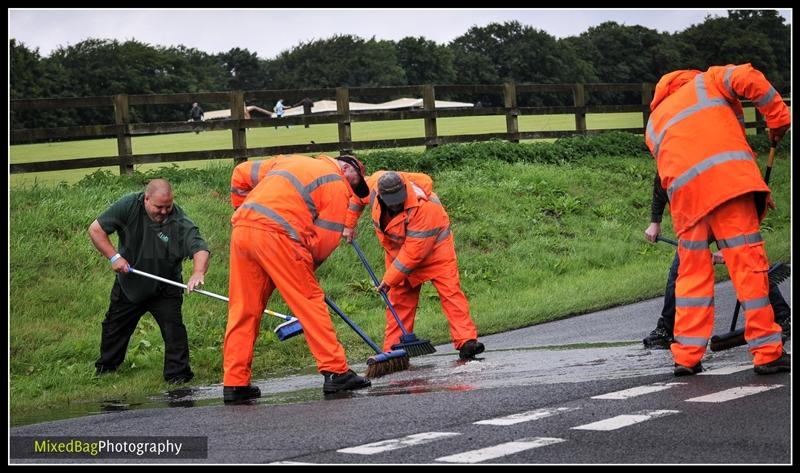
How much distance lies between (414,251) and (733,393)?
376 centimetres

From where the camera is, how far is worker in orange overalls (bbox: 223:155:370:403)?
7.92 m

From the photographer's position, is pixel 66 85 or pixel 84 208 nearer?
pixel 84 208

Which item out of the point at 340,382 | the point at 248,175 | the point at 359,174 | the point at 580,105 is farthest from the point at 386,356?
the point at 580,105

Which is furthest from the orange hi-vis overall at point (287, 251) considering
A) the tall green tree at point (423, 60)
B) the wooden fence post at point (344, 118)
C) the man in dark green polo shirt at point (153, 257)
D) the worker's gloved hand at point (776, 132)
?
the tall green tree at point (423, 60)

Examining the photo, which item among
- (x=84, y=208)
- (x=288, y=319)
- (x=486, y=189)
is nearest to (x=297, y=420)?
(x=288, y=319)

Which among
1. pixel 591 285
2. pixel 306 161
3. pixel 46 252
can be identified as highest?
pixel 306 161

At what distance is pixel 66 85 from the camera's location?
70688 millimetres

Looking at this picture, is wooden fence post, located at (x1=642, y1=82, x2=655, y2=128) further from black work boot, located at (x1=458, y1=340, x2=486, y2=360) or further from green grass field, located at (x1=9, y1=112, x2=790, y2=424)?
black work boot, located at (x1=458, y1=340, x2=486, y2=360)

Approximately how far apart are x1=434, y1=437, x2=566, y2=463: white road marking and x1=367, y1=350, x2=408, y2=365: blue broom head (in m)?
3.10

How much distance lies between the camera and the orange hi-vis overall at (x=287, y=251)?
7.92m

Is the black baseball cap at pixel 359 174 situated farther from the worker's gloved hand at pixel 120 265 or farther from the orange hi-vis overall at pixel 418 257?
the worker's gloved hand at pixel 120 265

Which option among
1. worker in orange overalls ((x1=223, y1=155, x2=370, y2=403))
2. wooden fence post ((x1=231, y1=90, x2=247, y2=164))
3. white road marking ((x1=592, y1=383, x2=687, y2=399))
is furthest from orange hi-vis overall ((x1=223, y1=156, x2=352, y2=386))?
wooden fence post ((x1=231, y1=90, x2=247, y2=164))
